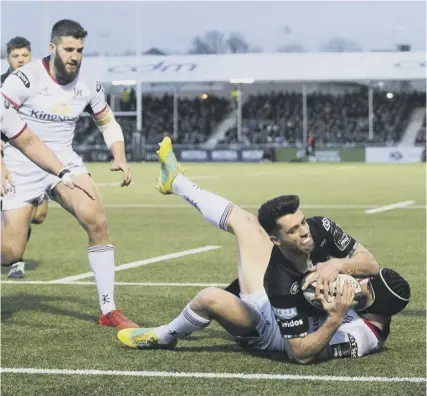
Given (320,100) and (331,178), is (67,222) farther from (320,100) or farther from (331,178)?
(320,100)

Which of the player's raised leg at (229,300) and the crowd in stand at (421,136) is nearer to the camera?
the player's raised leg at (229,300)

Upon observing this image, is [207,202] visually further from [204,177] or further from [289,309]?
[204,177]

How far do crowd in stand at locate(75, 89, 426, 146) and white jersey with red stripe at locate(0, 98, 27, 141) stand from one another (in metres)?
54.0

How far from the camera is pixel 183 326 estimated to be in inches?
300

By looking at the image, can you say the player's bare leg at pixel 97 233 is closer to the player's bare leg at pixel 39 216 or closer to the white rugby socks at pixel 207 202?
the white rugby socks at pixel 207 202

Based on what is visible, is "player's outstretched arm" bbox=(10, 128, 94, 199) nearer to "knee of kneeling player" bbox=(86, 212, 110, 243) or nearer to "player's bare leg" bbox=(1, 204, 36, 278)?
"knee of kneeling player" bbox=(86, 212, 110, 243)

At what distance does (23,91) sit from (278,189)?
20.0m

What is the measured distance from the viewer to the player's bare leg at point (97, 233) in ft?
29.6

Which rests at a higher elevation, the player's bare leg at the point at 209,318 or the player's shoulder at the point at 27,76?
the player's shoulder at the point at 27,76

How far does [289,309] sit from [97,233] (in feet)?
8.91

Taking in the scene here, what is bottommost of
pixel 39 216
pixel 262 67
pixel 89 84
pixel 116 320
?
pixel 116 320

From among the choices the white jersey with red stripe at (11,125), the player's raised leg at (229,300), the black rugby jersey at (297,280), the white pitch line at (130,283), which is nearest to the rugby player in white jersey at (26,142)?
the white jersey with red stripe at (11,125)

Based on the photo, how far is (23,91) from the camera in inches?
360

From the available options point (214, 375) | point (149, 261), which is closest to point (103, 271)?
point (214, 375)
